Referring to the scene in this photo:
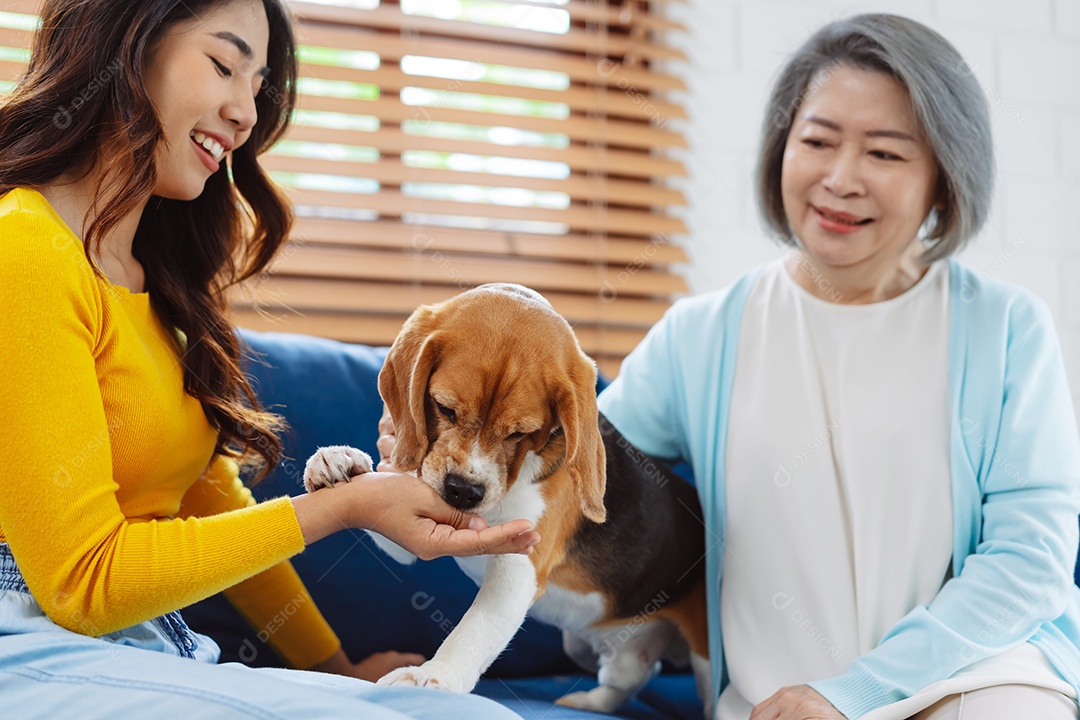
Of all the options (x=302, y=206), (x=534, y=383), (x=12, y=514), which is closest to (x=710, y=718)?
(x=534, y=383)

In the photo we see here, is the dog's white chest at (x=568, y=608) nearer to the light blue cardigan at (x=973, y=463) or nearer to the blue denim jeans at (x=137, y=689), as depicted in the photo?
the light blue cardigan at (x=973, y=463)

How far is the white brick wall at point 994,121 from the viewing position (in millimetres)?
2998

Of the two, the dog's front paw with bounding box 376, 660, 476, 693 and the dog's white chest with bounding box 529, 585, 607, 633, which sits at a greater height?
the dog's front paw with bounding box 376, 660, 476, 693

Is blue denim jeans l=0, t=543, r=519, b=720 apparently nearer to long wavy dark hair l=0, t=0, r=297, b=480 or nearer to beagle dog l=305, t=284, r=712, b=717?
beagle dog l=305, t=284, r=712, b=717

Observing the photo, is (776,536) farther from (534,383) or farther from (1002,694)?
(534,383)

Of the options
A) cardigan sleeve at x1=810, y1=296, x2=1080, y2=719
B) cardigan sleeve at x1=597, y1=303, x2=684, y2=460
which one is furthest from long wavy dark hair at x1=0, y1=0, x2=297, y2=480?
cardigan sleeve at x1=810, y1=296, x2=1080, y2=719

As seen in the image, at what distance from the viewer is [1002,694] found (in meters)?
1.49

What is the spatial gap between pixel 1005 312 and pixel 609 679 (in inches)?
40.0

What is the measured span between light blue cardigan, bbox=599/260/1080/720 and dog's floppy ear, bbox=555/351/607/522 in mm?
480

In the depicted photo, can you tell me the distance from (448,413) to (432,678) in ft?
1.21

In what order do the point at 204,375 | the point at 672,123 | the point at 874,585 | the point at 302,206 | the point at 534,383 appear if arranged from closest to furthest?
the point at 534,383
the point at 204,375
the point at 874,585
the point at 302,206
the point at 672,123

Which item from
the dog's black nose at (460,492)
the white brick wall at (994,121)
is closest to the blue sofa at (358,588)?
the dog's black nose at (460,492)

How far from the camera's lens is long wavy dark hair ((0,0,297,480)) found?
1.33 metres

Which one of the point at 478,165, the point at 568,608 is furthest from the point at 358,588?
the point at 478,165
